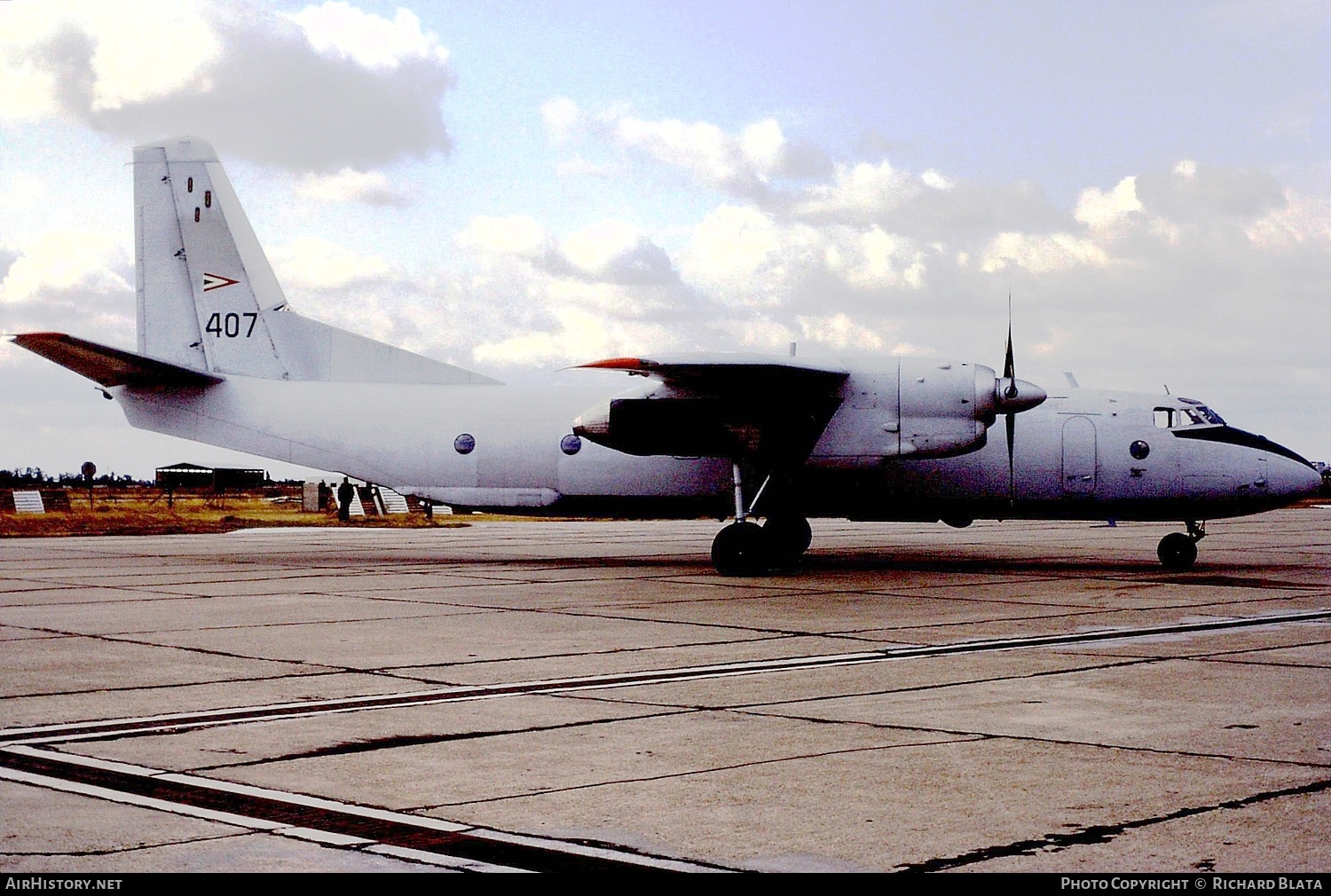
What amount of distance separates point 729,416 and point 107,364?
1138 cm

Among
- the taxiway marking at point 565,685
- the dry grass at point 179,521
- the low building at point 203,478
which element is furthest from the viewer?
the low building at point 203,478

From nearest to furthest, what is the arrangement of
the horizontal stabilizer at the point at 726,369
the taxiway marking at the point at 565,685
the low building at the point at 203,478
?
the taxiway marking at the point at 565,685
the horizontal stabilizer at the point at 726,369
the low building at the point at 203,478

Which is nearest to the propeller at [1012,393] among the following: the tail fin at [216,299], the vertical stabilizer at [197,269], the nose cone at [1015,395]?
the nose cone at [1015,395]

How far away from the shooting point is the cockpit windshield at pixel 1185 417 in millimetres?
22312

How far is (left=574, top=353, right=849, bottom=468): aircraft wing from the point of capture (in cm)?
2109

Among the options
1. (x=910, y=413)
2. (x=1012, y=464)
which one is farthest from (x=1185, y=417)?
(x=910, y=413)

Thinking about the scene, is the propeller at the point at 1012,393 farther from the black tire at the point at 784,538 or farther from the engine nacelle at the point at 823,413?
the black tire at the point at 784,538

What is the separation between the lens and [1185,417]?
73.4ft

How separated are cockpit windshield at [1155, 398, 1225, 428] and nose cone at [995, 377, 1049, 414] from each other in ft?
9.52

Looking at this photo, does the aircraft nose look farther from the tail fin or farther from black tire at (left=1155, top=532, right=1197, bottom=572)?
the tail fin

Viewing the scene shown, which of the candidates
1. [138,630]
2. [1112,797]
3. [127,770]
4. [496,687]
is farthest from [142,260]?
[1112,797]

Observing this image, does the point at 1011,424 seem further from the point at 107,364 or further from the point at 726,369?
the point at 107,364

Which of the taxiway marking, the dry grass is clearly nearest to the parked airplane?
the taxiway marking

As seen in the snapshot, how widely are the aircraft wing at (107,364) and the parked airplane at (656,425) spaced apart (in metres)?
0.05
